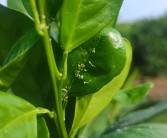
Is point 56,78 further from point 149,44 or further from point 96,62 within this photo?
point 149,44

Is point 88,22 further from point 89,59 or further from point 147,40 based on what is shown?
point 147,40

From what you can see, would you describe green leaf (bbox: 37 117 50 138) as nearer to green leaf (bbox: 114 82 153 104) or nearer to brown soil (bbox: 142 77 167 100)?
green leaf (bbox: 114 82 153 104)

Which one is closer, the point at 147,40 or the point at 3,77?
the point at 3,77

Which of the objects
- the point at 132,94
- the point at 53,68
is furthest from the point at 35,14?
the point at 132,94

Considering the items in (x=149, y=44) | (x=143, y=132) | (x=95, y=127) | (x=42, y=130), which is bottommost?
(x=149, y=44)

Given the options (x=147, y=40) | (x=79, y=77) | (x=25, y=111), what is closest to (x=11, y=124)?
(x=25, y=111)
